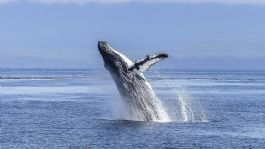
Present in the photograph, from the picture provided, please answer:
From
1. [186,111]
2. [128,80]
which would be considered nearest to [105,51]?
[128,80]

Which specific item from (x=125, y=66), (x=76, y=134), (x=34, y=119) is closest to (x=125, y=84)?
(x=125, y=66)

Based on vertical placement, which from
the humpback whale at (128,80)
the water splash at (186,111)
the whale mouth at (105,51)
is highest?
the whale mouth at (105,51)

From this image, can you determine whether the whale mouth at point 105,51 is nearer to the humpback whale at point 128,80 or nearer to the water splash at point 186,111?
the humpback whale at point 128,80

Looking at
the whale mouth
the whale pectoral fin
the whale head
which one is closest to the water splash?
the whale pectoral fin

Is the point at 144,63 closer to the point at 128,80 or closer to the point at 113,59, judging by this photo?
the point at 128,80

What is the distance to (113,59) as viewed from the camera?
1631 inches

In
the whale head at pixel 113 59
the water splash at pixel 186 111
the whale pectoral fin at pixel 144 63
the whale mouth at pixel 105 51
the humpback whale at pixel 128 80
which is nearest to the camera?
the whale pectoral fin at pixel 144 63

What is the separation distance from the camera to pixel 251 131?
144 ft

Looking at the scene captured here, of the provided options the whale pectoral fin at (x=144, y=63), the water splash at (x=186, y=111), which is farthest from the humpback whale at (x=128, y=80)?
the water splash at (x=186, y=111)

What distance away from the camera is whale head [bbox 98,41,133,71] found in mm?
41375

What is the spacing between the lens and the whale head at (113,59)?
136 ft

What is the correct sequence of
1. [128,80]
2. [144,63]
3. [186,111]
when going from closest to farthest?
[144,63]
[128,80]
[186,111]

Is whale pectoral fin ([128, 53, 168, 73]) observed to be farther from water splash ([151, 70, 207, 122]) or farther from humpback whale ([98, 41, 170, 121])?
water splash ([151, 70, 207, 122])

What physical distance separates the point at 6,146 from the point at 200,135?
11.2 m
